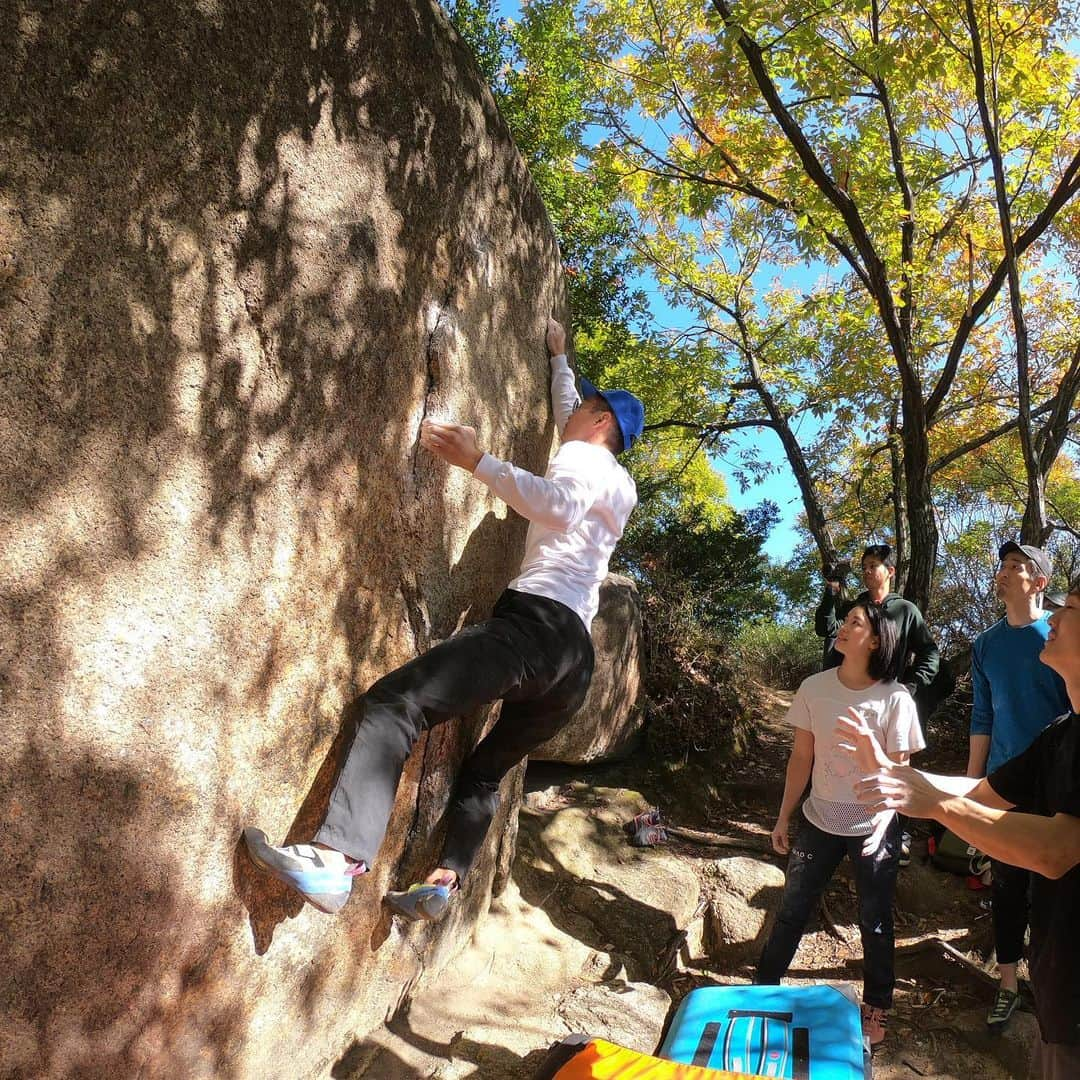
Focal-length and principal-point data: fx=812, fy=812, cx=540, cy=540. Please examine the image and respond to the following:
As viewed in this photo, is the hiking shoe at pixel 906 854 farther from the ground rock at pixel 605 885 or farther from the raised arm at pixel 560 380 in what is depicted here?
the raised arm at pixel 560 380

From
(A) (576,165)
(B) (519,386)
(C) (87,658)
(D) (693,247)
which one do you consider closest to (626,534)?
(D) (693,247)

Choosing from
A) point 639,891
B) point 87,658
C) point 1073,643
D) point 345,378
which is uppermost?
point 345,378

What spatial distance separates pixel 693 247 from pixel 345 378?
32.6 feet

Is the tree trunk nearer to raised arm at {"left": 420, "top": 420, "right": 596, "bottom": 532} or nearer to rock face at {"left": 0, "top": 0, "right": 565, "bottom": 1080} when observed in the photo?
raised arm at {"left": 420, "top": 420, "right": 596, "bottom": 532}

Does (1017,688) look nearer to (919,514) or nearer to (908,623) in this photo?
(908,623)

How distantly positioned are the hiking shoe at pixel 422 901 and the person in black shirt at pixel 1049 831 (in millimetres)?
1569

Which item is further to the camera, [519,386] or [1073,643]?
[519,386]

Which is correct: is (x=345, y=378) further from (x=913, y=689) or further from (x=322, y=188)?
(x=913, y=689)

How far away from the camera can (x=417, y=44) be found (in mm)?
3119

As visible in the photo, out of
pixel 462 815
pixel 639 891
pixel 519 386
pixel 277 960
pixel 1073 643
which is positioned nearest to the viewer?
pixel 1073 643

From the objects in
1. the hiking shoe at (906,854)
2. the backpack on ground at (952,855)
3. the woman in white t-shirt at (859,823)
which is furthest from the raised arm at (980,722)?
the backpack on ground at (952,855)

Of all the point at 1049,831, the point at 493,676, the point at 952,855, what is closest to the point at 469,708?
the point at 493,676

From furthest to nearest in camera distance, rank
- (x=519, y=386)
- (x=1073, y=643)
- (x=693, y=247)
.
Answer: (x=693, y=247) < (x=519, y=386) < (x=1073, y=643)

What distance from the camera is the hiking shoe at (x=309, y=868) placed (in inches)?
91.5
